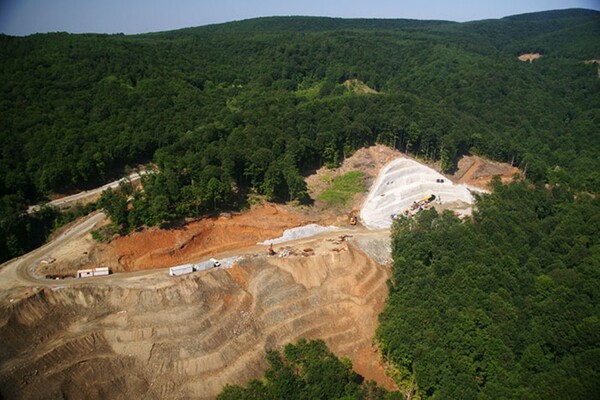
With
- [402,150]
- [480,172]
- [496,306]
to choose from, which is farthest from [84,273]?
[480,172]

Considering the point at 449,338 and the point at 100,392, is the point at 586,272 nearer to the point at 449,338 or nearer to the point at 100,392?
the point at 449,338

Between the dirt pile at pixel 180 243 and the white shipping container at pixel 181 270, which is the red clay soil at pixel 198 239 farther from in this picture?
the white shipping container at pixel 181 270

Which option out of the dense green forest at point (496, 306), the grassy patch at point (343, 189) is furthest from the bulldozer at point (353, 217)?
the dense green forest at point (496, 306)

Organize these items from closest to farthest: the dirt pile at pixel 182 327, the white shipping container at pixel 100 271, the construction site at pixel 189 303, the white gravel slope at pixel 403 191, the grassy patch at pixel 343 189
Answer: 1. the dirt pile at pixel 182 327
2. the construction site at pixel 189 303
3. the white shipping container at pixel 100 271
4. the white gravel slope at pixel 403 191
5. the grassy patch at pixel 343 189

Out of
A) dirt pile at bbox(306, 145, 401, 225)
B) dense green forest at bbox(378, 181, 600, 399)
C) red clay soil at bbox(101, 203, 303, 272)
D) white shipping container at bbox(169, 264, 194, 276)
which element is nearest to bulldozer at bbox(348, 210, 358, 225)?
dirt pile at bbox(306, 145, 401, 225)

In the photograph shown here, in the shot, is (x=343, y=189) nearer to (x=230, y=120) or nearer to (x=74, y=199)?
(x=230, y=120)

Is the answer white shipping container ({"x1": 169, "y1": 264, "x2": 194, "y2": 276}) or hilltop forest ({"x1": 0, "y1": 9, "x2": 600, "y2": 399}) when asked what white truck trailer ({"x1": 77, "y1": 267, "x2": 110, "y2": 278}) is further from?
white shipping container ({"x1": 169, "y1": 264, "x2": 194, "y2": 276})
